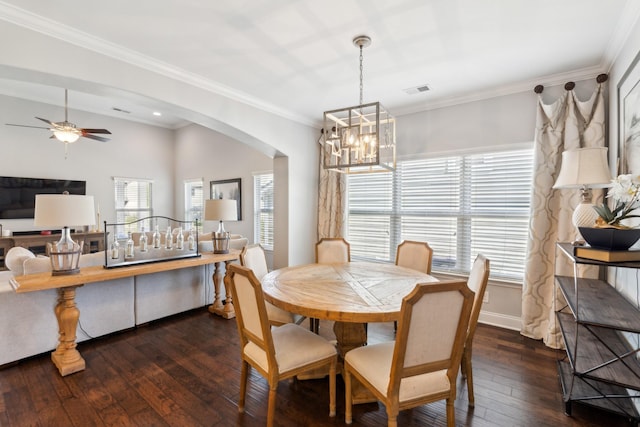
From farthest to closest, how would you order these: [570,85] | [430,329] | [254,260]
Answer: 1. [570,85]
2. [254,260]
3. [430,329]

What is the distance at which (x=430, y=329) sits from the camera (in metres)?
1.54

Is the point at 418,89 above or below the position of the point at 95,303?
above

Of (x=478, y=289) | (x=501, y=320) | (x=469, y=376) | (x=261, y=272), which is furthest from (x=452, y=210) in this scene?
(x=261, y=272)

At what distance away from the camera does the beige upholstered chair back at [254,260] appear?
272cm

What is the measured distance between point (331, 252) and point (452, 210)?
1654mm

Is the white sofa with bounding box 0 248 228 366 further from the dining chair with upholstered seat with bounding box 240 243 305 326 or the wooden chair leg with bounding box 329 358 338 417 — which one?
the wooden chair leg with bounding box 329 358 338 417

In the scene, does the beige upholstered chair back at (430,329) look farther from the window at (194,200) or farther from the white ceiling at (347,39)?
the window at (194,200)

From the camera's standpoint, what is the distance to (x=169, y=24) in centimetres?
230

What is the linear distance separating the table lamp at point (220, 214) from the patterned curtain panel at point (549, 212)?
343cm

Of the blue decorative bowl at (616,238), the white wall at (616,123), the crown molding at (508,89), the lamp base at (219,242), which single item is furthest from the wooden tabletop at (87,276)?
the white wall at (616,123)

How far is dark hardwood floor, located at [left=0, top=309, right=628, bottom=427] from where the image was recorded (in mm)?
1980

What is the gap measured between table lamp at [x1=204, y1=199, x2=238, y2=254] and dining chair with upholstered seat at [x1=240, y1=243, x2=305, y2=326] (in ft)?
3.43

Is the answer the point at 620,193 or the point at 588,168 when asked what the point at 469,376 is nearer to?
the point at 620,193

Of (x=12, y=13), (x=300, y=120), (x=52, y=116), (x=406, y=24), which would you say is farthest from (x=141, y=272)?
(x=52, y=116)
